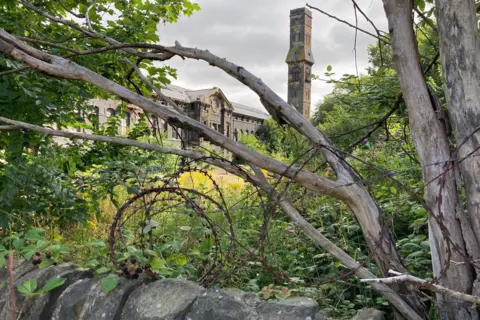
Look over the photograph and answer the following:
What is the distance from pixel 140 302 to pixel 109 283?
164 mm

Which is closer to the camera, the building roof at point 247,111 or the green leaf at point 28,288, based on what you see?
the green leaf at point 28,288

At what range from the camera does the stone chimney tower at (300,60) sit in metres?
14.7

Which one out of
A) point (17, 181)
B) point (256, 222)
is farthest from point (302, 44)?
point (17, 181)

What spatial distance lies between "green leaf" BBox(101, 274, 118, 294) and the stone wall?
49 mm

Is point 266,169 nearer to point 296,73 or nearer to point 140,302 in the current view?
point 140,302

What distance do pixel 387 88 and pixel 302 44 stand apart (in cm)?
1304

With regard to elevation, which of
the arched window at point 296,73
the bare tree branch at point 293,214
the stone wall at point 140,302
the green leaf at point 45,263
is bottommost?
the stone wall at point 140,302

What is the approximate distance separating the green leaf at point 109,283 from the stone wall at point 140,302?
5 cm

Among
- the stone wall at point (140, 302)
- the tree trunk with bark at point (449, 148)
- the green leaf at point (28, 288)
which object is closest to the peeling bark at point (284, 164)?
the tree trunk with bark at point (449, 148)

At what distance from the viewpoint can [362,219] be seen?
Result: 1812 mm

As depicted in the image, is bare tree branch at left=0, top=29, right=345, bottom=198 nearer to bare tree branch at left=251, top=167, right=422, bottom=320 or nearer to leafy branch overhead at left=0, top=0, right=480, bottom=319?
leafy branch overhead at left=0, top=0, right=480, bottom=319

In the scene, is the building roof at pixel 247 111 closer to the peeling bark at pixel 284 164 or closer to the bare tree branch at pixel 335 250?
the peeling bark at pixel 284 164

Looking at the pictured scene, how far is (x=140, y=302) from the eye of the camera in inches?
73.2

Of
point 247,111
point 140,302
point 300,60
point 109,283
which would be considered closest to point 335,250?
point 140,302
